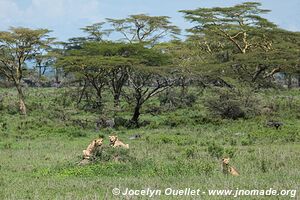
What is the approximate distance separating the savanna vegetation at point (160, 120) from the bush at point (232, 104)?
6cm

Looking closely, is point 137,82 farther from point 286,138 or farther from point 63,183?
point 63,183

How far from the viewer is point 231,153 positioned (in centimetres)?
1488

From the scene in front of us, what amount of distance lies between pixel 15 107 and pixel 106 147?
20.8 m

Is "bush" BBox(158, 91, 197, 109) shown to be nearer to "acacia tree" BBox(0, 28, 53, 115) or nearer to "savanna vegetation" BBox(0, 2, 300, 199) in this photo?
"savanna vegetation" BBox(0, 2, 300, 199)

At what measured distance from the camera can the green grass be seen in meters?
8.82

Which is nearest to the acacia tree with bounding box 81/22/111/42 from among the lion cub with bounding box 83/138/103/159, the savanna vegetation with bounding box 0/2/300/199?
the savanna vegetation with bounding box 0/2/300/199

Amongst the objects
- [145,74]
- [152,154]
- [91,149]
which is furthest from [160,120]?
[91,149]

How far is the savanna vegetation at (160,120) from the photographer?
10056 mm

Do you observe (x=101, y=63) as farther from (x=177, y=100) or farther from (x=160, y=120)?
(x=177, y=100)

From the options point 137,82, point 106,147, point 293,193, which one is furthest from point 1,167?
point 137,82

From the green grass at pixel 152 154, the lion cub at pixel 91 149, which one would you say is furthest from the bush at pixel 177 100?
the lion cub at pixel 91 149

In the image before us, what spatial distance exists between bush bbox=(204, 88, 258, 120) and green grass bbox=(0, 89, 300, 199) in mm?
960

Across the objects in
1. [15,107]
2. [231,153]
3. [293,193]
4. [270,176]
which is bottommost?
[15,107]

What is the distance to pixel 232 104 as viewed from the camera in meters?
27.0
